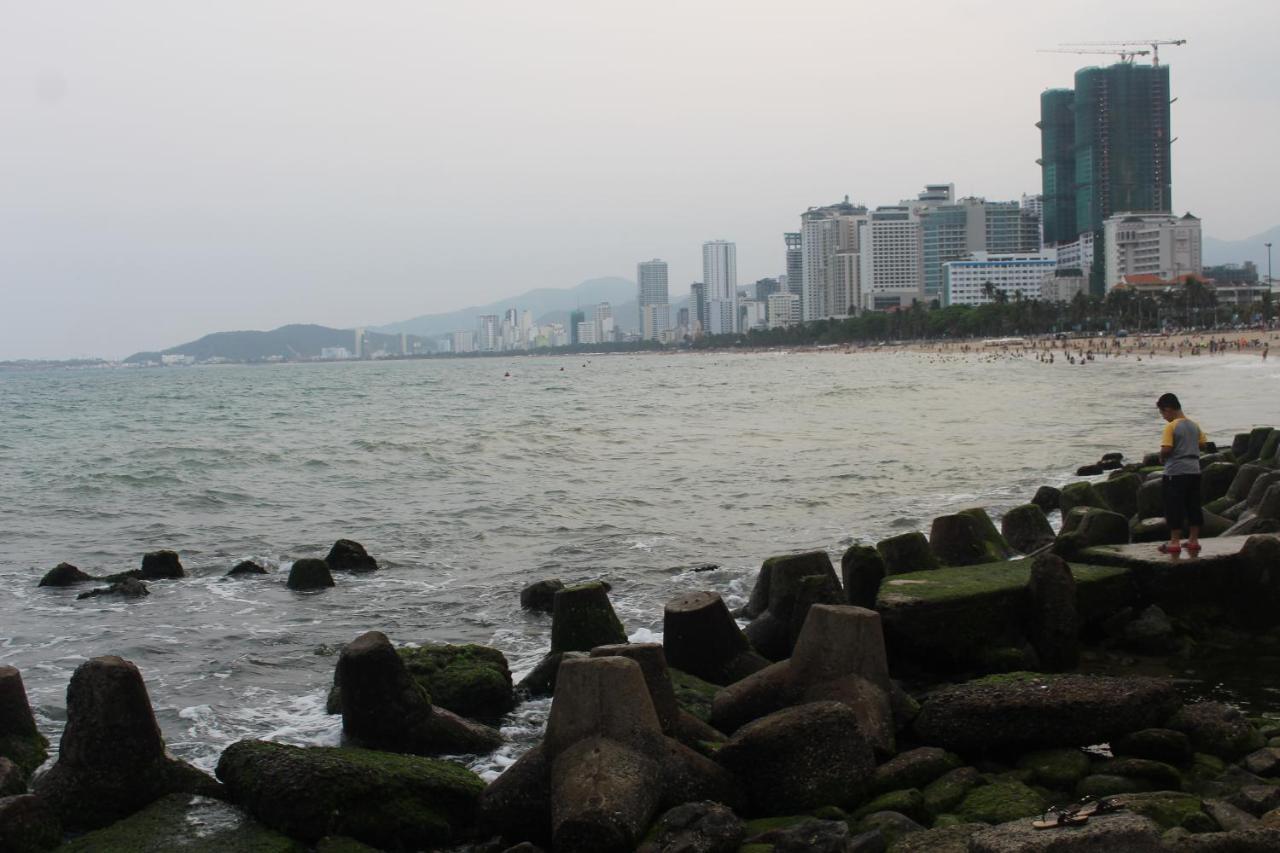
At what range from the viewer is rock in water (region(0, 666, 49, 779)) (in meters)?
7.68

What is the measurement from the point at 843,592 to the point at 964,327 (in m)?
159

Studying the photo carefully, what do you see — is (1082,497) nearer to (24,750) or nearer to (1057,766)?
(1057,766)

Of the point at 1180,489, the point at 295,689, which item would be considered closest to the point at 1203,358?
the point at 1180,489

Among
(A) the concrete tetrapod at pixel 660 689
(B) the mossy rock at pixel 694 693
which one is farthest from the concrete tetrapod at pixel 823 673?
(A) the concrete tetrapod at pixel 660 689

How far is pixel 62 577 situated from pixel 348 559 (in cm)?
368

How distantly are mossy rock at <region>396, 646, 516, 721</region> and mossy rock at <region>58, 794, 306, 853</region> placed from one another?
222cm

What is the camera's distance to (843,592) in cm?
1057

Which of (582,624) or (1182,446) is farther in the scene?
(1182,446)

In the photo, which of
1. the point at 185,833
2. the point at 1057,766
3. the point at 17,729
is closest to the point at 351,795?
the point at 185,833

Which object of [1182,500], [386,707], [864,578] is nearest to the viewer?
[386,707]

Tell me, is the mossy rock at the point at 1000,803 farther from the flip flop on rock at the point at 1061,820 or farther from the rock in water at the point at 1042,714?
the flip flop on rock at the point at 1061,820

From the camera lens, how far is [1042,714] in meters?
7.13

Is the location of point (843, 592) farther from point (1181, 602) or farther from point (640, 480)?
point (640, 480)

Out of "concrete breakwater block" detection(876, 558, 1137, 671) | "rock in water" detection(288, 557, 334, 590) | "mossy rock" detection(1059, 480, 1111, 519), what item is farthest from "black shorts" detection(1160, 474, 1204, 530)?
"rock in water" detection(288, 557, 334, 590)
